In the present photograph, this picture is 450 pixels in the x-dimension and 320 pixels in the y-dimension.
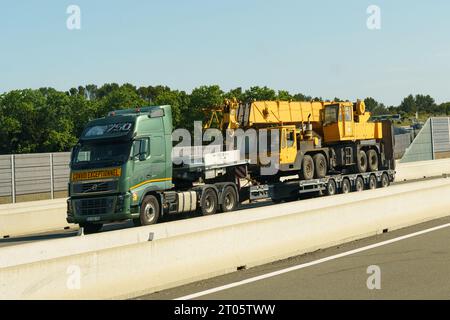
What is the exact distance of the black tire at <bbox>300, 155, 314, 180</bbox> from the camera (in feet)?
83.1

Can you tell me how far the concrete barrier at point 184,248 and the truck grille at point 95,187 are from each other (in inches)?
227

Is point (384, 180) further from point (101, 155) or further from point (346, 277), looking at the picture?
point (346, 277)

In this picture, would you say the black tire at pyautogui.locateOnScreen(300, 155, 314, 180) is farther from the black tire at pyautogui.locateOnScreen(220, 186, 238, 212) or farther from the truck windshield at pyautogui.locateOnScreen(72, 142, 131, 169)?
the truck windshield at pyautogui.locateOnScreen(72, 142, 131, 169)

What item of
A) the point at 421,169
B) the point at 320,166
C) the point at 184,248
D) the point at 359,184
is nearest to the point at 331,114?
the point at 320,166

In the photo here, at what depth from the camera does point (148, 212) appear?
766 inches

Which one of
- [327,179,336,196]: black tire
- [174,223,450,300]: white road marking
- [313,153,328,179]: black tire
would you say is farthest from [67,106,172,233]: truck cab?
[327,179,336,196]: black tire

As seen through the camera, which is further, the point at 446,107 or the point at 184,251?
the point at 446,107

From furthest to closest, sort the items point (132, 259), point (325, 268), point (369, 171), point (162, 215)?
point (369, 171), point (162, 215), point (325, 268), point (132, 259)

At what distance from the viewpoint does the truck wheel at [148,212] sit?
19172mm

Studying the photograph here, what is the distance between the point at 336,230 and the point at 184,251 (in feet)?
15.6

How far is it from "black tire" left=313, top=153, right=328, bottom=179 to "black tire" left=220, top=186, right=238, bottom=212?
470cm
